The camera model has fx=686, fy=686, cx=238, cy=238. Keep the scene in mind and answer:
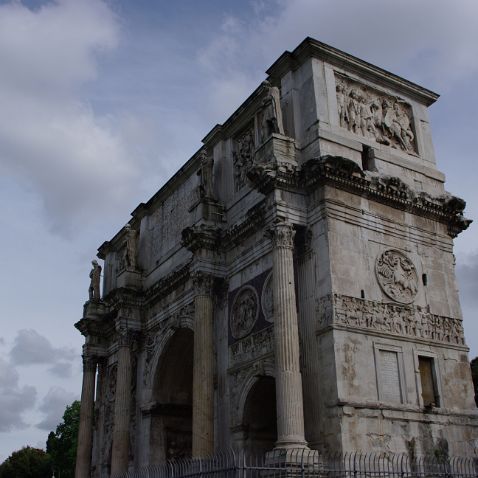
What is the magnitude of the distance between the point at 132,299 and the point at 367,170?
10367 millimetres

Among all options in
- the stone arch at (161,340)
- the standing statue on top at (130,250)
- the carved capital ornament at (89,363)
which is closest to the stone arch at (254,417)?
the stone arch at (161,340)

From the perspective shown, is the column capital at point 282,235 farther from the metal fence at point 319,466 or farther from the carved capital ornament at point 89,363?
the carved capital ornament at point 89,363

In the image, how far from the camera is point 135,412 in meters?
23.3

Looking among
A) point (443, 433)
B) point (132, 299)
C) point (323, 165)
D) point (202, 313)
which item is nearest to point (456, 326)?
point (443, 433)

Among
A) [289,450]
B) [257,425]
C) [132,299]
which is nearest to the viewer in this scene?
[289,450]

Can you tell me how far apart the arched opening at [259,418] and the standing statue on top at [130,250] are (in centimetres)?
915

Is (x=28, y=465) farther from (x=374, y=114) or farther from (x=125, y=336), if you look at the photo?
(x=374, y=114)

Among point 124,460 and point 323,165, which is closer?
point 323,165

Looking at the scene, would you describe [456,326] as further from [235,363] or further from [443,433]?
[235,363]

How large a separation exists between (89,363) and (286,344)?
14.2m

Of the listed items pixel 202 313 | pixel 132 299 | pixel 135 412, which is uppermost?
pixel 132 299

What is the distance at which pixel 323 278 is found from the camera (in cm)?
1564

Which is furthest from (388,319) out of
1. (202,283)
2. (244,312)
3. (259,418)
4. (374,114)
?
(374,114)

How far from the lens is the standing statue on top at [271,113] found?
17.2 meters
